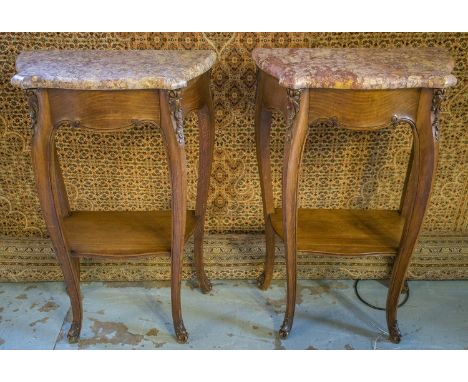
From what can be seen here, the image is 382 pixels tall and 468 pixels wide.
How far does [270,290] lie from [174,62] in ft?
3.16

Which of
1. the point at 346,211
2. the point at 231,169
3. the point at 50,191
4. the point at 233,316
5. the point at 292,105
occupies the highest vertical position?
the point at 292,105

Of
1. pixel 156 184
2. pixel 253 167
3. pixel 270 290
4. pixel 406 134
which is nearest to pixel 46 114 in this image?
pixel 156 184

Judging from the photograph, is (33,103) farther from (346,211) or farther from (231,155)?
(346,211)

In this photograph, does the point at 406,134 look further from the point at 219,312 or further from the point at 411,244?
the point at 219,312

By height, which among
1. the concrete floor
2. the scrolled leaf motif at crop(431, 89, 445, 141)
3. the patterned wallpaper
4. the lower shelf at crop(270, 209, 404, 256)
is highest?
the scrolled leaf motif at crop(431, 89, 445, 141)

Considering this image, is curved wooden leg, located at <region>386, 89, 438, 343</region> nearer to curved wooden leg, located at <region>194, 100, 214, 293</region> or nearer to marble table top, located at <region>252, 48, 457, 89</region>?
marble table top, located at <region>252, 48, 457, 89</region>

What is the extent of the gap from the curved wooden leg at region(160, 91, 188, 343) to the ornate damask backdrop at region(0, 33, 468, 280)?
1.32 ft

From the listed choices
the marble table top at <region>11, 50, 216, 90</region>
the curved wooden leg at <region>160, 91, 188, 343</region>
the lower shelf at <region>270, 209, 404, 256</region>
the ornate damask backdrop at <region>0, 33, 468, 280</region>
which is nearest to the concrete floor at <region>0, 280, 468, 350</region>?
the ornate damask backdrop at <region>0, 33, 468, 280</region>

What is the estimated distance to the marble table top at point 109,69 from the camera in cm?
113

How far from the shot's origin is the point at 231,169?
1754 millimetres

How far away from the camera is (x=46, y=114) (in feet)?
3.92

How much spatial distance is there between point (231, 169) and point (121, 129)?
61cm

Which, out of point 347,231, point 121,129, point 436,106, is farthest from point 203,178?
point 436,106

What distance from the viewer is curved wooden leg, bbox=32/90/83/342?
1204 millimetres
